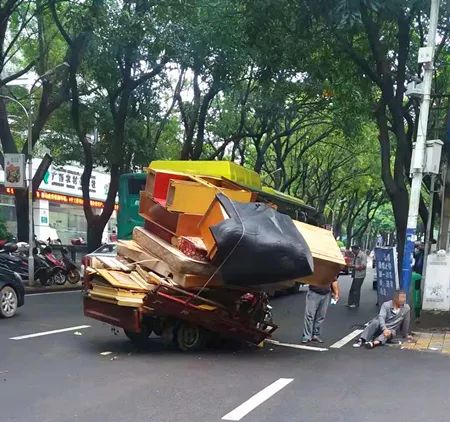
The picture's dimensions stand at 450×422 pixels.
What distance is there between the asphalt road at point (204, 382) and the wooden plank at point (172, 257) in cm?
125

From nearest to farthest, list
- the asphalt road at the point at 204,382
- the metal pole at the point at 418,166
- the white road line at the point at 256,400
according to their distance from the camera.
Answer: the white road line at the point at 256,400, the asphalt road at the point at 204,382, the metal pole at the point at 418,166

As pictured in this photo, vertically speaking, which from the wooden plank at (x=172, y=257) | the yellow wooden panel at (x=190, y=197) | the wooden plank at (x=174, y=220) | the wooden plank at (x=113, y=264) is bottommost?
the wooden plank at (x=113, y=264)

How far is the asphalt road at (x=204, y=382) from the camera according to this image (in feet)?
19.5

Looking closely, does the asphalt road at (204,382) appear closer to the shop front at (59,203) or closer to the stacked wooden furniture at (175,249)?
the stacked wooden furniture at (175,249)

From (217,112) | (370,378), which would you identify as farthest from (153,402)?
(217,112)

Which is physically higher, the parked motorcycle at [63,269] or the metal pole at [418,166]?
the metal pole at [418,166]

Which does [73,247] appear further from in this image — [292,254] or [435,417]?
[435,417]

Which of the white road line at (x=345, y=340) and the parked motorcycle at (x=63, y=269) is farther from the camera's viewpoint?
the parked motorcycle at (x=63, y=269)

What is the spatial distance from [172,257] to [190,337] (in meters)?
1.43

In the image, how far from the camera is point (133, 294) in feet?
27.6

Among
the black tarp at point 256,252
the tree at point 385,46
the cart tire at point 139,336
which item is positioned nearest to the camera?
the black tarp at point 256,252

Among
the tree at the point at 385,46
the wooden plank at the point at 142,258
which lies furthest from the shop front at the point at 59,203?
the wooden plank at the point at 142,258

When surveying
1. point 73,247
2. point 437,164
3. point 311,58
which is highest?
point 311,58

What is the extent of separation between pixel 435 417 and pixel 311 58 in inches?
446
